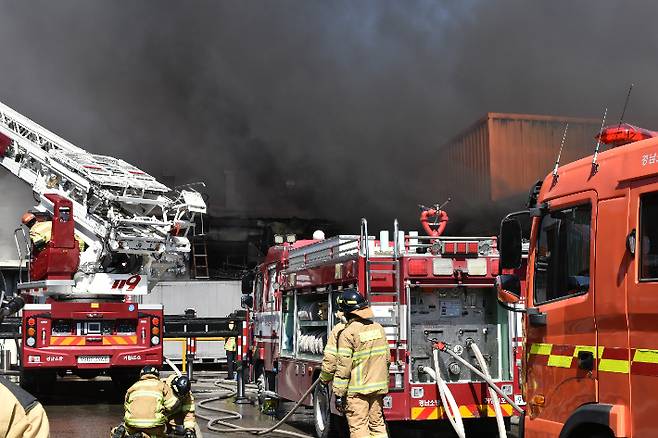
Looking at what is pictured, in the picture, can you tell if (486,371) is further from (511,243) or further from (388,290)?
(511,243)

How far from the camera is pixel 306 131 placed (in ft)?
53.0

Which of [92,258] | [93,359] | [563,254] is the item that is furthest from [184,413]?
[92,258]

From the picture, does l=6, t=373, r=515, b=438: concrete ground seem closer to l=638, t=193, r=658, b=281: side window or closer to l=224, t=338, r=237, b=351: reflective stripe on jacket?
l=224, t=338, r=237, b=351: reflective stripe on jacket

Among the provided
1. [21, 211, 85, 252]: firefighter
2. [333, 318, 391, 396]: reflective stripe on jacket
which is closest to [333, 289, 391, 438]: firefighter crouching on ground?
[333, 318, 391, 396]: reflective stripe on jacket

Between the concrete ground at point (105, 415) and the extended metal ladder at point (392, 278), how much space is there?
1.21 m

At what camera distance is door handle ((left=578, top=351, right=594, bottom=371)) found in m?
3.89

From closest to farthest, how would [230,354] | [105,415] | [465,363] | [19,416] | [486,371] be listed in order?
[19,416]
[465,363]
[486,371]
[105,415]
[230,354]

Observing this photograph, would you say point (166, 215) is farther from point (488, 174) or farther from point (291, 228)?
point (291, 228)

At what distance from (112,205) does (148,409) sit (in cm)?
550

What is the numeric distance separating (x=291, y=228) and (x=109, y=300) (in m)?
9.22

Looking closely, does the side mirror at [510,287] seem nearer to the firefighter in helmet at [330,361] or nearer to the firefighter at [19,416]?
the firefighter in helmet at [330,361]

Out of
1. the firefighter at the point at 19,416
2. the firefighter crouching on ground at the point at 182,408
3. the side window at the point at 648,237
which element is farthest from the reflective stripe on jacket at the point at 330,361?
the firefighter at the point at 19,416

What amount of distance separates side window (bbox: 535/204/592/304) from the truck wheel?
355 cm

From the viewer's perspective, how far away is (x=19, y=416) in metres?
2.01
